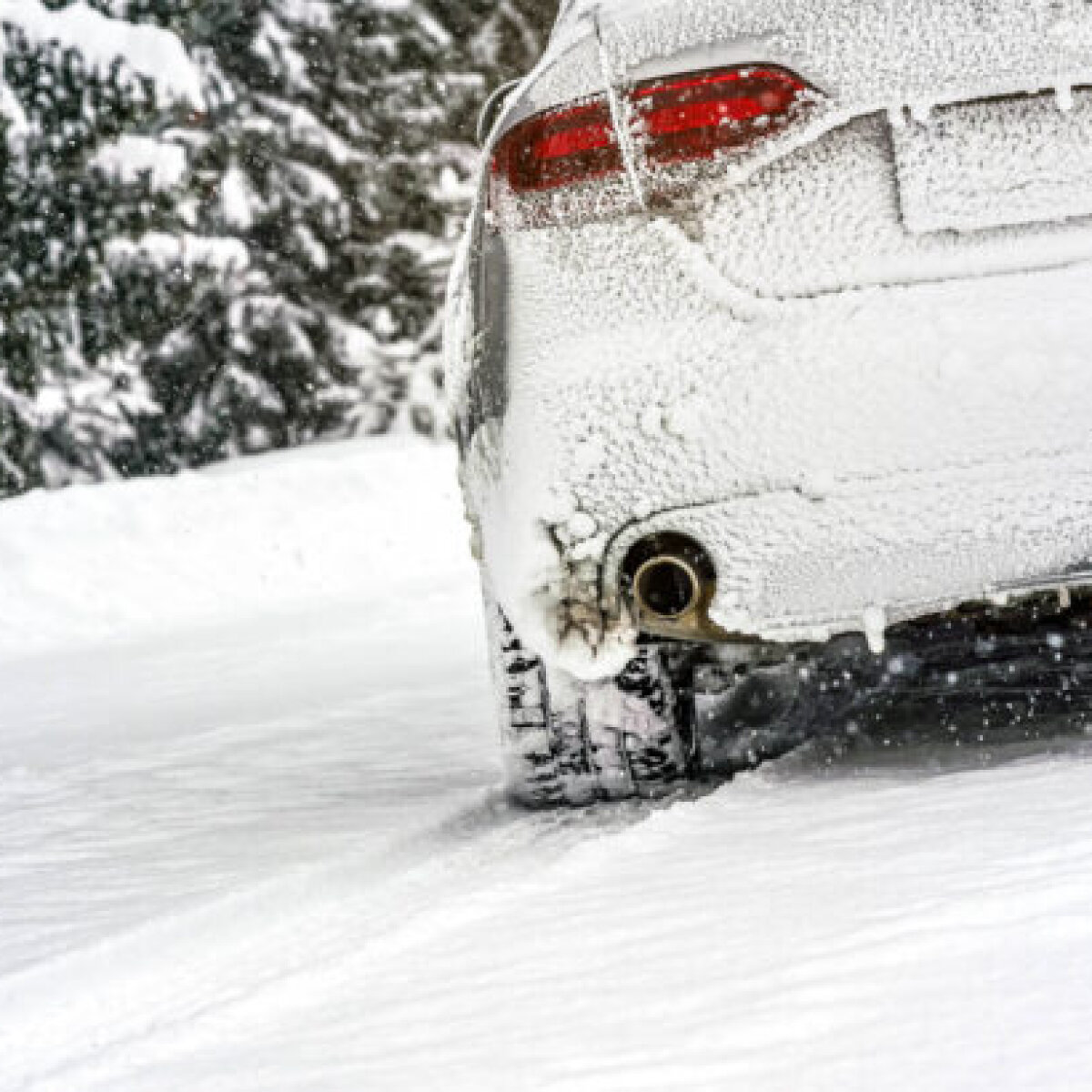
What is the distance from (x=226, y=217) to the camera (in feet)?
62.8

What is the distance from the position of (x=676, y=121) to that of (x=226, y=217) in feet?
55.0

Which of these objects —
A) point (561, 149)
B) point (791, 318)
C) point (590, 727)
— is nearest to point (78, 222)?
point (590, 727)

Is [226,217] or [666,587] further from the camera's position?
[226,217]

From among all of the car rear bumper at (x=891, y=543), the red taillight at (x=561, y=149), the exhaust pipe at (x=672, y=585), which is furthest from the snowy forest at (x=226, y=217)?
the car rear bumper at (x=891, y=543)

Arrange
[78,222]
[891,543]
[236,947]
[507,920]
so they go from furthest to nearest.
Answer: [78,222] < [891,543] < [236,947] < [507,920]

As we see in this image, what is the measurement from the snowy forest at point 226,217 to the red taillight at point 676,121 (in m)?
11.8

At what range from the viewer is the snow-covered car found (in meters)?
2.87

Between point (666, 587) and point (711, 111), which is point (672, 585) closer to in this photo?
point (666, 587)

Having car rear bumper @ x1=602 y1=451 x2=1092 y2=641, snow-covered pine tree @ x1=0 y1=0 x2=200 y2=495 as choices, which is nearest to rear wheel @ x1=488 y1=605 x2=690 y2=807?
car rear bumper @ x1=602 y1=451 x2=1092 y2=641

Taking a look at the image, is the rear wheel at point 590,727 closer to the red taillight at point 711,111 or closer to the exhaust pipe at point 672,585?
the exhaust pipe at point 672,585

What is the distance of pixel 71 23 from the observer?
554 inches

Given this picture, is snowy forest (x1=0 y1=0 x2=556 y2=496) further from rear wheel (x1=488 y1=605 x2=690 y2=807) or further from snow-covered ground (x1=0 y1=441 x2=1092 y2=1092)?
rear wheel (x1=488 y1=605 x2=690 y2=807)

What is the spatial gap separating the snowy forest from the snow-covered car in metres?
11.9

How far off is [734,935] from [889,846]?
450 millimetres
